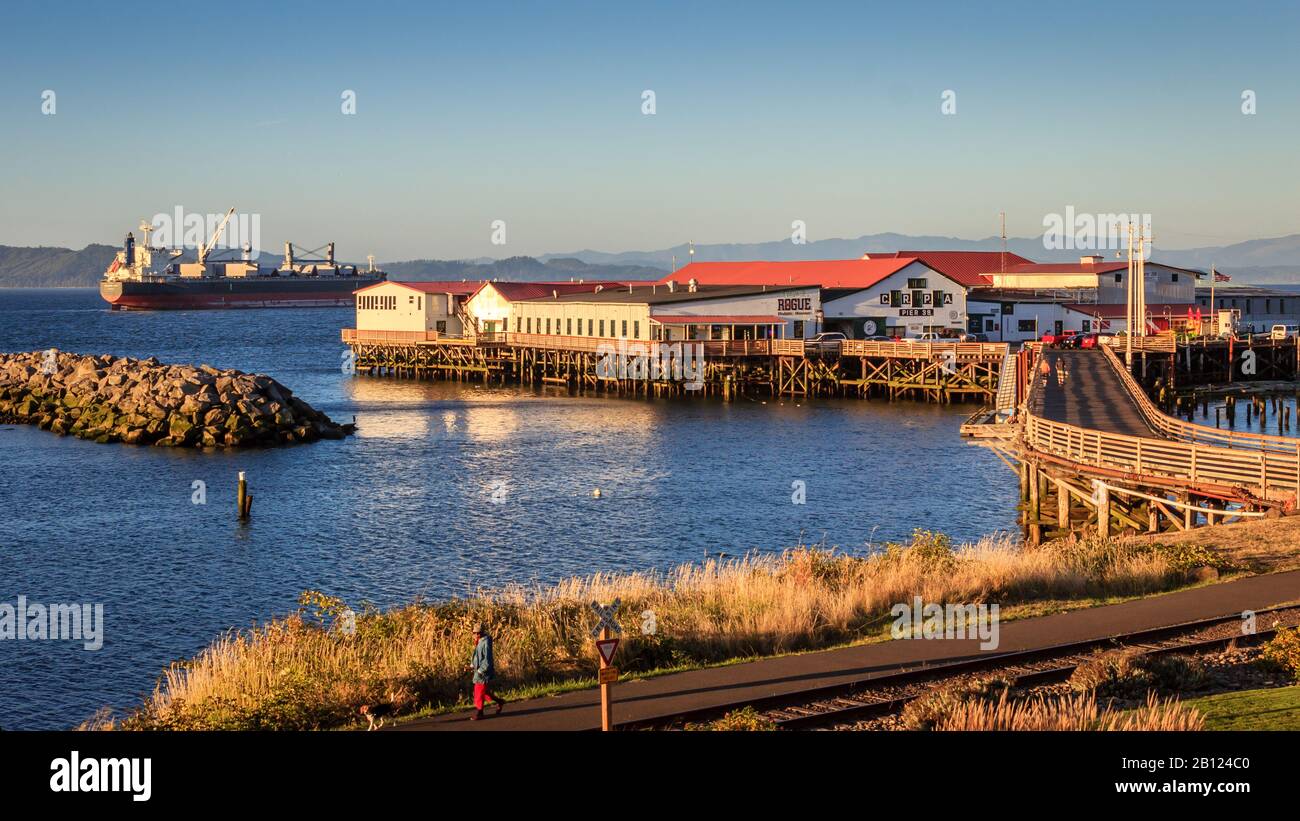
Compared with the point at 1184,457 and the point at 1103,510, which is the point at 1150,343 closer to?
the point at 1103,510

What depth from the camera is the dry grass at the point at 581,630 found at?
17594 mm

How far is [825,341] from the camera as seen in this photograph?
82375 millimetres

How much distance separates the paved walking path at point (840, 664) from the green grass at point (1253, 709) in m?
3.37

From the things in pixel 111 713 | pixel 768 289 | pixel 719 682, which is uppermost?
pixel 768 289

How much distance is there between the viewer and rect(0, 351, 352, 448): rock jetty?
60406 mm

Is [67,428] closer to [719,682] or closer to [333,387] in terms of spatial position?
[333,387]

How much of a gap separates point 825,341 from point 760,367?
4.25 m

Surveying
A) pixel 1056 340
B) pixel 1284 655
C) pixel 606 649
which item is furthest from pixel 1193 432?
pixel 1056 340

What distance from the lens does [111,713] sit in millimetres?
22469

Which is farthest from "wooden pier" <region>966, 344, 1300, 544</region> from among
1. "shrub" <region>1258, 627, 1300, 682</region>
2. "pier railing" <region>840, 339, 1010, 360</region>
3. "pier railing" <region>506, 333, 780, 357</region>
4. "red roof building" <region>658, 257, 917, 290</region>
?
"red roof building" <region>658, 257, 917, 290</region>

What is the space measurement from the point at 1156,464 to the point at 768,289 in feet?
173

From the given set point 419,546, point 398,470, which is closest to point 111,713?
point 419,546

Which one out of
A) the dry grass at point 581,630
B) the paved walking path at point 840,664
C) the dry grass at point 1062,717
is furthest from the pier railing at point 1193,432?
the dry grass at point 1062,717

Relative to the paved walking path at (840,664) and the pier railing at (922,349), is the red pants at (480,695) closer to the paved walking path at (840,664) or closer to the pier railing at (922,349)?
the paved walking path at (840,664)
